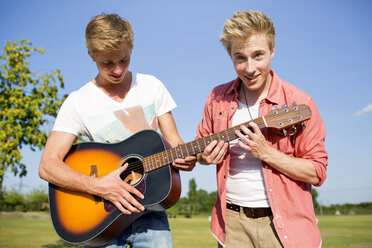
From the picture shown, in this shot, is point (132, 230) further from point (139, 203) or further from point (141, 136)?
point (141, 136)

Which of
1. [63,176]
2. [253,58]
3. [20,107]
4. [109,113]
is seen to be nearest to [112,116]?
[109,113]

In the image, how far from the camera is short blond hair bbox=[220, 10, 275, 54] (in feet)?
9.81

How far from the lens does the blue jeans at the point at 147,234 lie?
3.27 m

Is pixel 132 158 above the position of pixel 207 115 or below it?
below

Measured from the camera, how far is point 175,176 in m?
3.38

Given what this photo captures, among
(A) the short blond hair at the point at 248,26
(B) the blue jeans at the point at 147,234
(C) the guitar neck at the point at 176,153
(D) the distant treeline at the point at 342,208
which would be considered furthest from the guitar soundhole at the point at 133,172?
(D) the distant treeline at the point at 342,208

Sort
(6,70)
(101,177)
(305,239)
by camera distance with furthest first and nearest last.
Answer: (6,70) < (101,177) < (305,239)

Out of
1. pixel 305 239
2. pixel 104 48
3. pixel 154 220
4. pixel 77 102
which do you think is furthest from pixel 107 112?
pixel 305 239

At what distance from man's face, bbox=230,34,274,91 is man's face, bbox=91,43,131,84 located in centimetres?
125

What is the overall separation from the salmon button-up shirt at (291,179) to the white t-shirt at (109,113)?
109 cm

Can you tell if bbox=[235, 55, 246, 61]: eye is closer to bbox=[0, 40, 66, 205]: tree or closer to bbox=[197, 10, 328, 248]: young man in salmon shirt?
bbox=[197, 10, 328, 248]: young man in salmon shirt

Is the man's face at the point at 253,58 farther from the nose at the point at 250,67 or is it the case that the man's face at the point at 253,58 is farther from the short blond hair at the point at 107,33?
the short blond hair at the point at 107,33

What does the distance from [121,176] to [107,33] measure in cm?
160

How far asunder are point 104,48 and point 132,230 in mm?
1972
